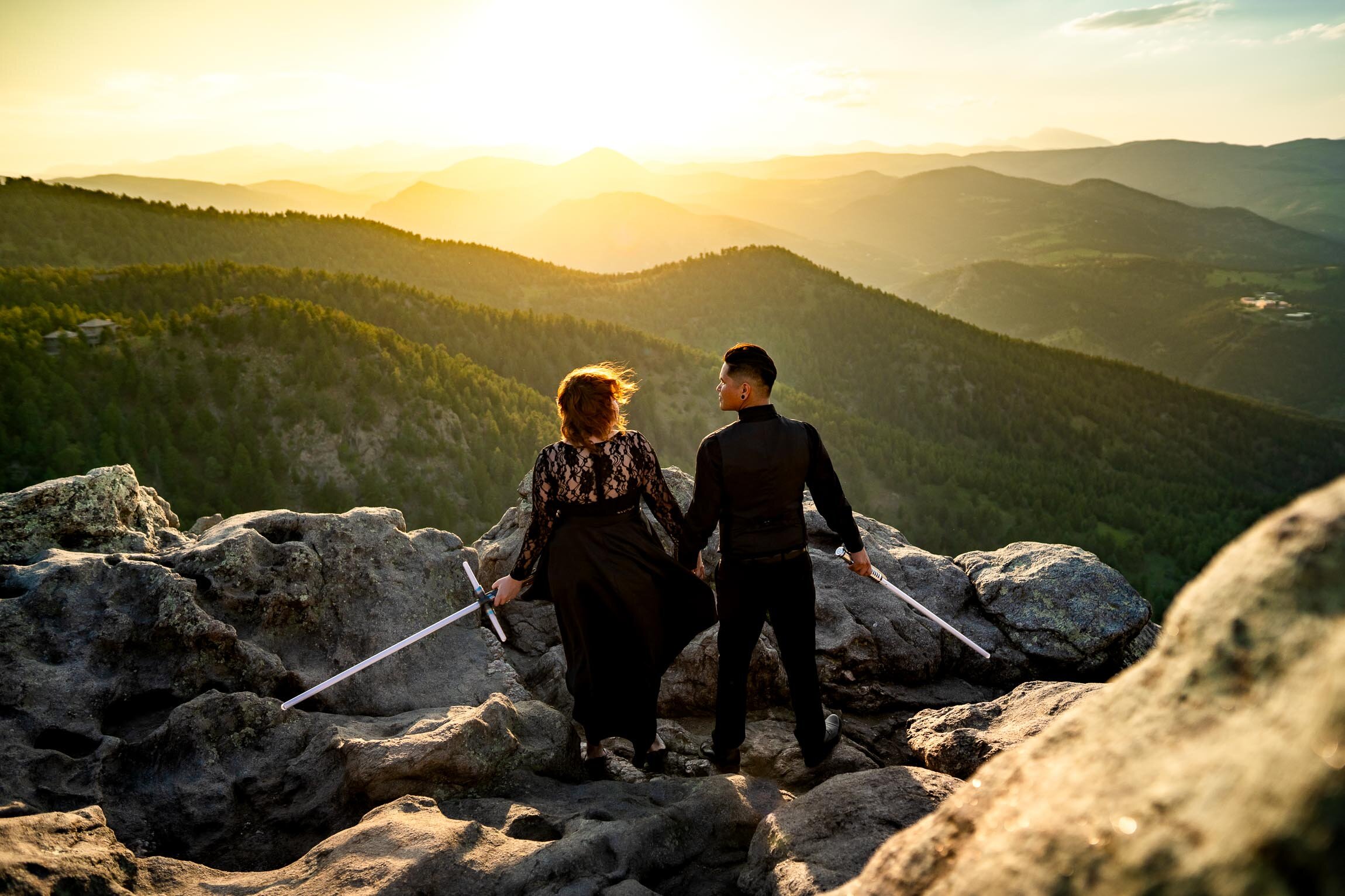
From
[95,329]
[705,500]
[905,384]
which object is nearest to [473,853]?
[705,500]

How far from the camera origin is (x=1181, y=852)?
149cm

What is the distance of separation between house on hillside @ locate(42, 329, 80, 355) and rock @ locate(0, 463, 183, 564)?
53.6ft

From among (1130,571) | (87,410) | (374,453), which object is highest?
(87,410)

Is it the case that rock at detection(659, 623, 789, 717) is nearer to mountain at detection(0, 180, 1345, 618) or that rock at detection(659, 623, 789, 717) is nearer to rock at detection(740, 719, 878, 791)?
rock at detection(740, 719, 878, 791)

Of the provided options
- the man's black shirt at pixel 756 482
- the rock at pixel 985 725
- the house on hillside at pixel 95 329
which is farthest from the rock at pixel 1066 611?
the house on hillside at pixel 95 329

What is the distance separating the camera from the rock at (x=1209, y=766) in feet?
4.61

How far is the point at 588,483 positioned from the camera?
18.0 ft

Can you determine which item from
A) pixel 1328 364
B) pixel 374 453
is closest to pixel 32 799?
pixel 374 453

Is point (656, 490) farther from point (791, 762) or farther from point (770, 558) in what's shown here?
point (791, 762)

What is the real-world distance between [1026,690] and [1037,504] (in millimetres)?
38975

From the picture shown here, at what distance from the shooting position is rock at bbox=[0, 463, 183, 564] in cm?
637

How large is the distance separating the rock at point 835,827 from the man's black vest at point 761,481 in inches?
64.2

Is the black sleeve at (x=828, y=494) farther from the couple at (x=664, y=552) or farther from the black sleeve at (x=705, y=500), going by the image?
the black sleeve at (x=705, y=500)

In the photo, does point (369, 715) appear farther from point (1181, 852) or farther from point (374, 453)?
point (374, 453)
